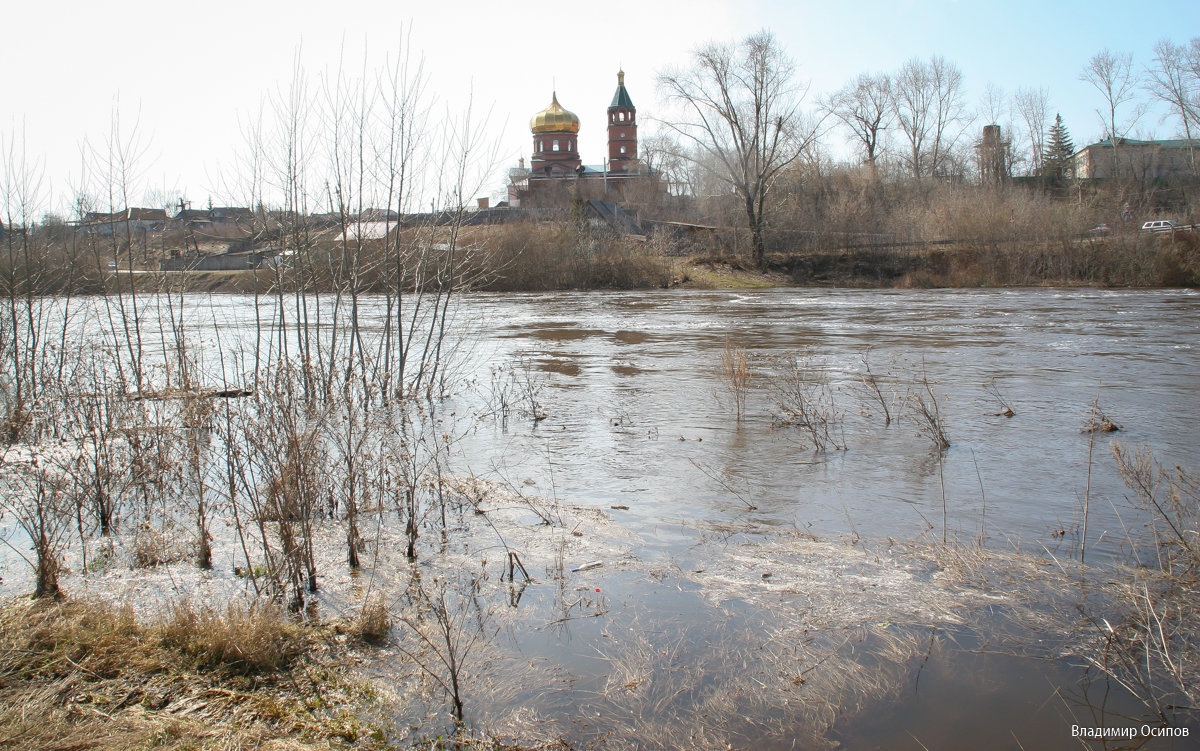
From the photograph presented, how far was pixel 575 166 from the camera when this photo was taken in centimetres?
8288

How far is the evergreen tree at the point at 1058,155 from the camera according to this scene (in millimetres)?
63612

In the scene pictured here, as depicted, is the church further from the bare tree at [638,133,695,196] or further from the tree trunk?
the tree trunk

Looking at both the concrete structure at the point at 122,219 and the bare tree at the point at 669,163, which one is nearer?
the concrete structure at the point at 122,219

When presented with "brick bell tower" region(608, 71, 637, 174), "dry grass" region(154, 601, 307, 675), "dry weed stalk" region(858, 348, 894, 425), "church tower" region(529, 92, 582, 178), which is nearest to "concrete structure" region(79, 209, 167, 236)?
"dry grass" region(154, 601, 307, 675)

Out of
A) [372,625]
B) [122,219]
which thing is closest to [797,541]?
[372,625]

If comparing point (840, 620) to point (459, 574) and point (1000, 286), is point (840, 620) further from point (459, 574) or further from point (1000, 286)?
point (1000, 286)

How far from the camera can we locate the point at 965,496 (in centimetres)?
627

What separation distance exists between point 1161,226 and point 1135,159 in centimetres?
4756

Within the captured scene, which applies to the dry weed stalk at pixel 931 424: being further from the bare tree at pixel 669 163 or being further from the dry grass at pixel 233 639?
the bare tree at pixel 669 163

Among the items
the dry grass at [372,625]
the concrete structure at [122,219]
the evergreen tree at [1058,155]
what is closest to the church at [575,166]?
the evergreen tree at [1058,155]

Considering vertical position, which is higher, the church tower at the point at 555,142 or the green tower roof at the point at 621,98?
the green tower roof at the point at 621,98

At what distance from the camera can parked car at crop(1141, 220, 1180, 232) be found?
3150cm

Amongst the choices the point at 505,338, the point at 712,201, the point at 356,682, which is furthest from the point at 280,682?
the point at 712,201

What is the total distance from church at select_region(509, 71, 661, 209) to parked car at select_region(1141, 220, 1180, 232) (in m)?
47.5
